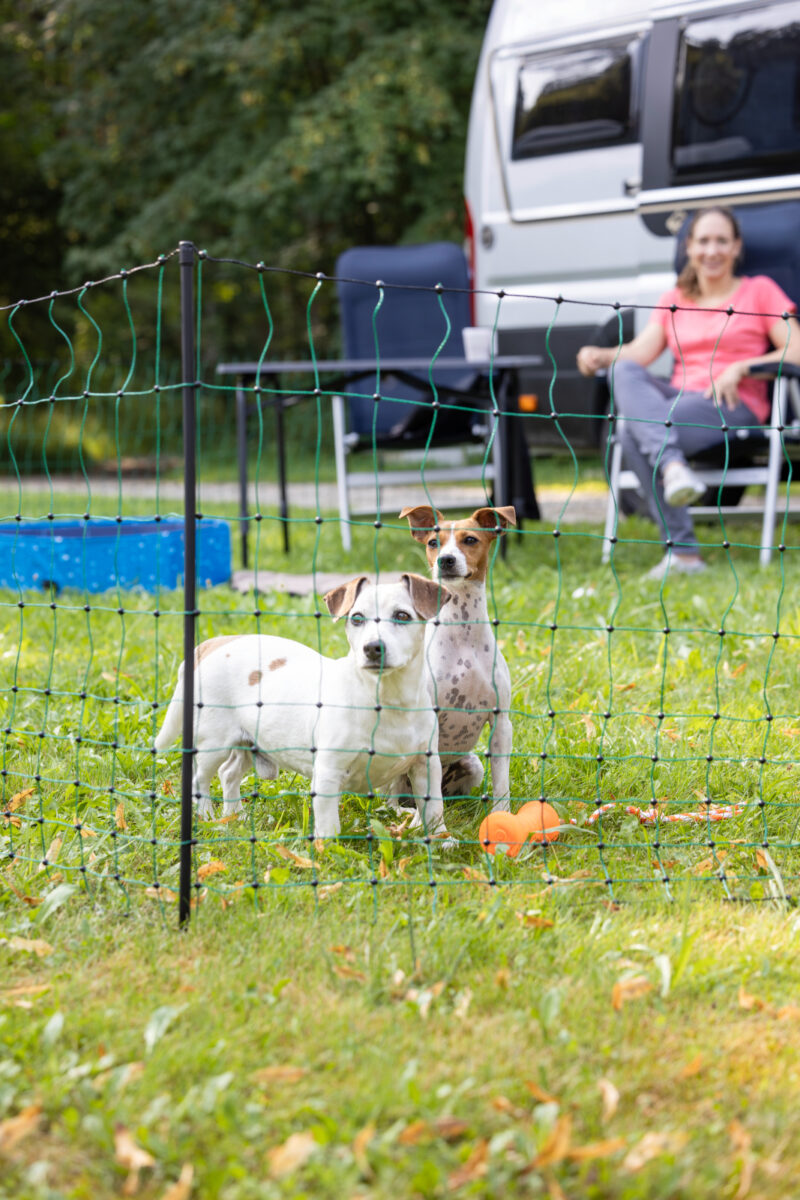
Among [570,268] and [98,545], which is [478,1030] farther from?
[570,268]

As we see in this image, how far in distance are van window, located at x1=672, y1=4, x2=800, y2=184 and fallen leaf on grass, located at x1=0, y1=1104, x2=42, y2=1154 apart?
18.7 feet

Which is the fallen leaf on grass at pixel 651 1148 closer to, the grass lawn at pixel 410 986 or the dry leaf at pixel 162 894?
the grass lawn at pixel 410 986

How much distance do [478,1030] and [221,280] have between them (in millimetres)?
16928

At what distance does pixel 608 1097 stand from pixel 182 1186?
0.63m

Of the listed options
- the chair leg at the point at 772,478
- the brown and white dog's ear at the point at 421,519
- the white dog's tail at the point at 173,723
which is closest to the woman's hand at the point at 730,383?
the chair leg at the point at 772,478

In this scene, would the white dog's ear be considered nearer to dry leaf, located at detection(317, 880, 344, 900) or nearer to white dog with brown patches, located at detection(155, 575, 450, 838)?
white dog with brown patches, located at detection(155, 575, 450, 838)

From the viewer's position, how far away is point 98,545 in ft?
17.0

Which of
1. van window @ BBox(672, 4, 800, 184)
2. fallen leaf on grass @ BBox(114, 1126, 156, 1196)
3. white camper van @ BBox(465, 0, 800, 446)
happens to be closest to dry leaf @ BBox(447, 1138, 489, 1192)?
fallen leaf on grass @ BBox(114, 1126, 156, 1196)

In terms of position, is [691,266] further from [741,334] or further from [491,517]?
[491,517]

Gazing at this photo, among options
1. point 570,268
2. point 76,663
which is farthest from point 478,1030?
point 570,268

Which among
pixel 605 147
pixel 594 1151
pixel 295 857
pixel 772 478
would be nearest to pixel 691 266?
pixel 772 478

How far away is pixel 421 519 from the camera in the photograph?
117 inches

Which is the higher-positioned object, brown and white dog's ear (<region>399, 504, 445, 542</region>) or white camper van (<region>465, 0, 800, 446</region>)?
white camper van (<region>465, 0, 800, 446</region>)

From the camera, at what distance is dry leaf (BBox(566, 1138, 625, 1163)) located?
155 cm
